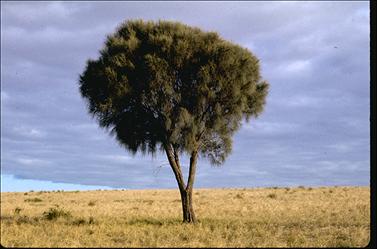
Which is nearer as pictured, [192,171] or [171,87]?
[171,87]

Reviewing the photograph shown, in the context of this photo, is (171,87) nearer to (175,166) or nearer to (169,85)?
(169,85)

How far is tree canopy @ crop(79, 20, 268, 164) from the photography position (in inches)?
973

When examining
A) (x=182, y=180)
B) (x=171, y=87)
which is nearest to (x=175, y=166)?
(x=182, y=180)

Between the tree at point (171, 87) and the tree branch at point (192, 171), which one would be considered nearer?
the tree at point (171, 87)

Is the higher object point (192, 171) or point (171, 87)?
point (171, 87)

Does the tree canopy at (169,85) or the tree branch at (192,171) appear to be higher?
the tree canopy at (169,85)

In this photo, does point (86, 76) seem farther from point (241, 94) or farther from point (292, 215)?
point (292, 215)

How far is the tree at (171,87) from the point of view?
24.7 meters

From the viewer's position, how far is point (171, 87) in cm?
2481

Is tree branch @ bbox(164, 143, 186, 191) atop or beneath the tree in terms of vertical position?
beneath

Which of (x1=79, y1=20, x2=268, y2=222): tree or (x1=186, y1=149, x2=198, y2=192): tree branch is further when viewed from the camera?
(x1=186, y1=149, x2=198, y2=192): tree branch

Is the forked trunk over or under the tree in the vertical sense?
under

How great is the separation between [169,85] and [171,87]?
0.48 ft
